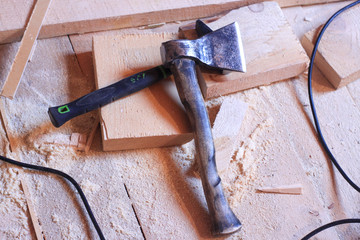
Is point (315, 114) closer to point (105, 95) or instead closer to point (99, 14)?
point (105, 95)

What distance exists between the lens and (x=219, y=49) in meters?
1.27

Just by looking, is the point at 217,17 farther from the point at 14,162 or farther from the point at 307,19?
the point at 14,162

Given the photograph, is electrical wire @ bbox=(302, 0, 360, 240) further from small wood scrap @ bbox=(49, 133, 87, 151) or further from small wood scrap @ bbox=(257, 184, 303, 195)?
small wood scrap @ bbox=(49, 133, 87, 151)

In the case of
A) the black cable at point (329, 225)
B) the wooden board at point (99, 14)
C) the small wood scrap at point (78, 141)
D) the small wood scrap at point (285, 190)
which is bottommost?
the black cable at point (329, 225)

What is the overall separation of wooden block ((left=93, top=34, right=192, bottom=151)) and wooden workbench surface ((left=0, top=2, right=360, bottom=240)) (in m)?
0.07

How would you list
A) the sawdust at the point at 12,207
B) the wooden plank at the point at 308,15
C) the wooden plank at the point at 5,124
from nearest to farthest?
the sawdust at the point at 12,207
the wooden plank at the point at 5,124
the wooden plank at the point at 308,15

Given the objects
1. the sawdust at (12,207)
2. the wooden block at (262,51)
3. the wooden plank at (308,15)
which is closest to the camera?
the sawdust at (12,207)

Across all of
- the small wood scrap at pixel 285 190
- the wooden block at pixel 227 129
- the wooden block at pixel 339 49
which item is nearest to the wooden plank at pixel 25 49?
the wooden block at pixel 227 129

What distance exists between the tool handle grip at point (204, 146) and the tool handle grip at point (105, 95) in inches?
2.6

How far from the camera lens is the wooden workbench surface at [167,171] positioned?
116 centimetres

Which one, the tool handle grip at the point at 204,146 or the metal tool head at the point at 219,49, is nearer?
the tool handle grip at the point at 204,146

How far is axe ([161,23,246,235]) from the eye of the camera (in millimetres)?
1129

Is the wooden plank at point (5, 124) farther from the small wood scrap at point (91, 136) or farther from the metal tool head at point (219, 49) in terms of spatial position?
the metal tool head at point (219, 49)

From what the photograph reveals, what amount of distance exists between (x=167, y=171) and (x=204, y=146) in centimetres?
15
